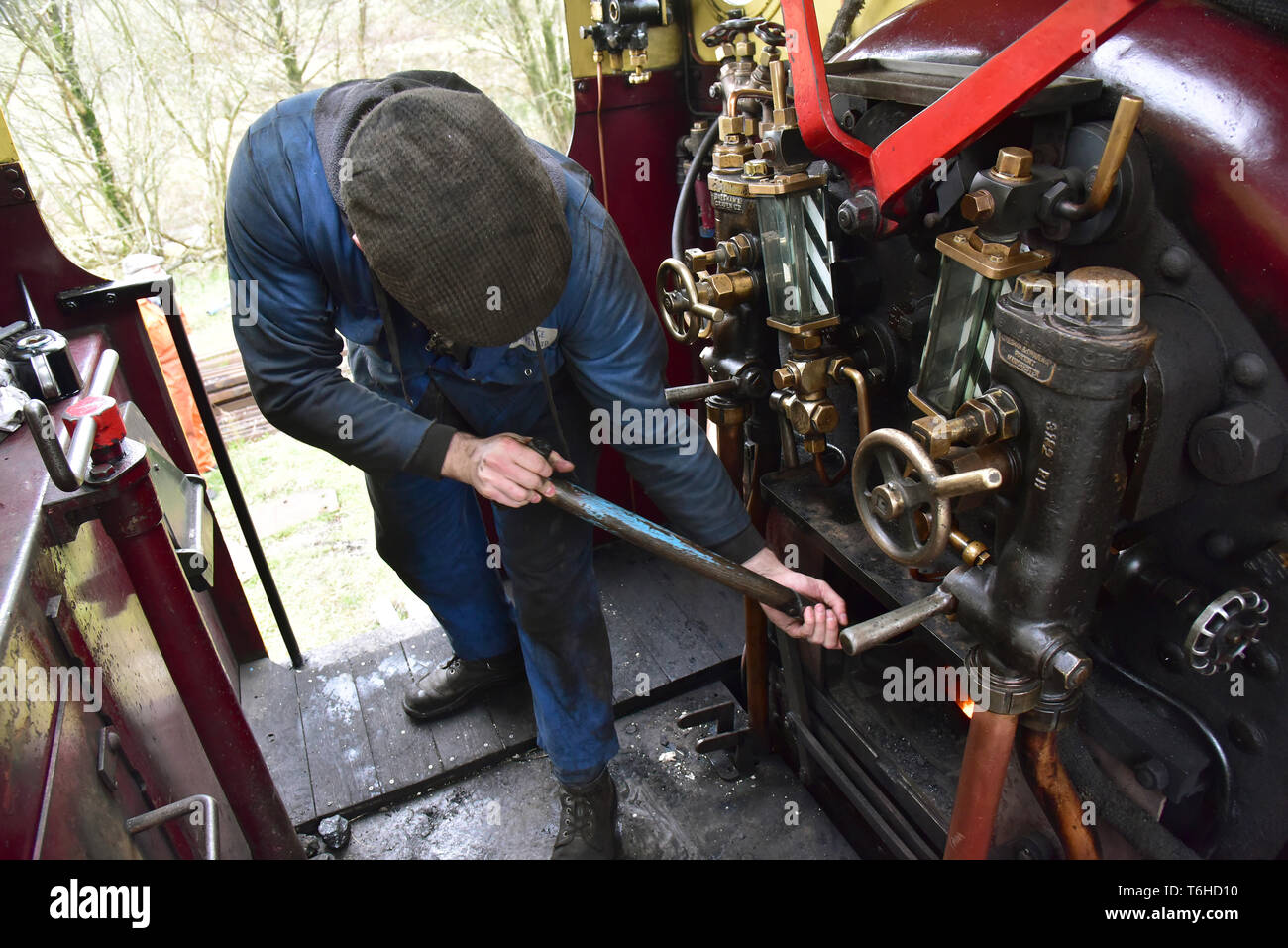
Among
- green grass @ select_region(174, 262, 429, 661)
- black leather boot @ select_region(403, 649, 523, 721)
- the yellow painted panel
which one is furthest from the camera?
green grass @ select_region(174, 262, 429, 661)

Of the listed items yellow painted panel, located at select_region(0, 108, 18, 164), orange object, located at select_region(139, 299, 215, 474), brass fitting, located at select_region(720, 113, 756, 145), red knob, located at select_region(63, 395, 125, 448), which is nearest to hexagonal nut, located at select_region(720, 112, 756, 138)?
brass fitting, located at select_region(720, 113, 756, 145)

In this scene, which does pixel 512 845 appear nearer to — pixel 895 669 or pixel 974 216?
pixel 895 669

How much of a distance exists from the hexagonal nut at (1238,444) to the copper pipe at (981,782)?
0.42m

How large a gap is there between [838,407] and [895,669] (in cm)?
55

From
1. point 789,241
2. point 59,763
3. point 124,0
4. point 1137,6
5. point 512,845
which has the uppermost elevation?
point 124,0

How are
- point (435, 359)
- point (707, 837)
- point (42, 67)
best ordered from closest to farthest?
point (435, 359) < point (707, 837) < point (42, 67)

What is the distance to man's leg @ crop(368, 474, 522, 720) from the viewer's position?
2.02 m

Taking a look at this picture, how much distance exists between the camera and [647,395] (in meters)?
1.61

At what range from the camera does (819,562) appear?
179cm

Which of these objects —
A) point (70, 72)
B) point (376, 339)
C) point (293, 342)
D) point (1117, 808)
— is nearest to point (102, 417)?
point (293, 342)

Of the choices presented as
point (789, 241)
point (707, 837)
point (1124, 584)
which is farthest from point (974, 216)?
point (707, 837)

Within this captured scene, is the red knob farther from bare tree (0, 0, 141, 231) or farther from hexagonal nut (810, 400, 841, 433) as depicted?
bare tree (0, 0, 141, 231)

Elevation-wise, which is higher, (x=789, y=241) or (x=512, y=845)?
(x=789, y=241)

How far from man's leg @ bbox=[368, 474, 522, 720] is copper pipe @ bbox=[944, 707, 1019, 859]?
1.32 meters
